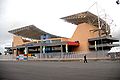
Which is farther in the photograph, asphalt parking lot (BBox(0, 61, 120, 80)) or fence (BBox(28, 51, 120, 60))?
fence (BBox(28, 51, 120, 60))

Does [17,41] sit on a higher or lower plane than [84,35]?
higher

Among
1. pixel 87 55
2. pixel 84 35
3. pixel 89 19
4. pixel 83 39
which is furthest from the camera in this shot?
pixel 89 19

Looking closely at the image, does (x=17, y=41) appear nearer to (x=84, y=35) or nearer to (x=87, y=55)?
(x=84, y=35)

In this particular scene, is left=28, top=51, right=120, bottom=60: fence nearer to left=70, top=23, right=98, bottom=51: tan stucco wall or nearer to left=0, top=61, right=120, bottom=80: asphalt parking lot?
left=70, top=23, right=98, bottom=51: tan stucco wall

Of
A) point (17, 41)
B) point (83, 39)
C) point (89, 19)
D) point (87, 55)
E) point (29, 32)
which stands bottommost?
point (87, 55)

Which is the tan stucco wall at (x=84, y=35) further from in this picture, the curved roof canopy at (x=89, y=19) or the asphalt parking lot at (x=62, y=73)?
the asphalt parking lot at (x=62, y=73)

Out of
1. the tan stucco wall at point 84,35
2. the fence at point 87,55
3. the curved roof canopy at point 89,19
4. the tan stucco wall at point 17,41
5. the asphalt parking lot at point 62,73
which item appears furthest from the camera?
the tan stucco wall at point 17,41

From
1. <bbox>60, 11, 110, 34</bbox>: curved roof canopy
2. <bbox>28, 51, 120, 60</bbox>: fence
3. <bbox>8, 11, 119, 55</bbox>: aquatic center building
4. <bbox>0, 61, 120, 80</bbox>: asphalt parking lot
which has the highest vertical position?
<bbox>60, 11, 110, 34</bbox>: curved roof canopy

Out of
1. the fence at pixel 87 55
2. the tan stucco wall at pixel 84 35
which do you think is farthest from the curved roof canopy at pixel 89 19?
the fence at pixel 87 55

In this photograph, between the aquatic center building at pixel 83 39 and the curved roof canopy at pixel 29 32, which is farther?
the curved roof canopy at pixel 29 32

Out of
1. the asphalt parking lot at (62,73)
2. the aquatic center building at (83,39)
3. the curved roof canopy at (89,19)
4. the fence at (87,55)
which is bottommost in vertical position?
the asphalt parking lot at (62,73)

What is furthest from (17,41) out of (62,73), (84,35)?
(62,73)

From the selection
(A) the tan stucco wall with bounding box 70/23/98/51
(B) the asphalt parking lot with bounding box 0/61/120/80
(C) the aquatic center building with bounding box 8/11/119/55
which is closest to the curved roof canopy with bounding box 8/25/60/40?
(C) the aquatic center building with bounding box 8/11/119/55

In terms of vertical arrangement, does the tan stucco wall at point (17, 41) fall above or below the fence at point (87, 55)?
above
